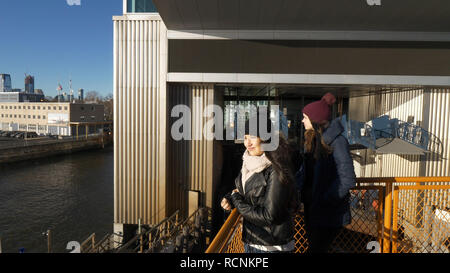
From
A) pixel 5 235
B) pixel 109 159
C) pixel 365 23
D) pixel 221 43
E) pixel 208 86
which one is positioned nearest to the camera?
pixel 365 23

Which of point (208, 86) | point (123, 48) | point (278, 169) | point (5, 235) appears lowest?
point (5, 235)

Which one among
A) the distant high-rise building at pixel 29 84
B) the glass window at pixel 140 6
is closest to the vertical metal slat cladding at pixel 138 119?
the glass window at pixel 140 6

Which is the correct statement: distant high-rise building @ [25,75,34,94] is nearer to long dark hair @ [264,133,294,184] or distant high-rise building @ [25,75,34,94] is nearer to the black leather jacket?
the black leather jacket

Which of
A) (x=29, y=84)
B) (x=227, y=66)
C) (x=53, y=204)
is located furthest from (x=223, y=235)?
(x=29, y=84)

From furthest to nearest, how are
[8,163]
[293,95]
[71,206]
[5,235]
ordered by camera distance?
1. [8,163]
2. [71,206]
3. [5,235]
4. [293,95]

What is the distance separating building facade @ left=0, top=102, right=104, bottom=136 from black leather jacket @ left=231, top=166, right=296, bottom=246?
48561 mm

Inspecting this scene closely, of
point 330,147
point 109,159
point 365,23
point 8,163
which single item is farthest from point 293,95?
point 8,163

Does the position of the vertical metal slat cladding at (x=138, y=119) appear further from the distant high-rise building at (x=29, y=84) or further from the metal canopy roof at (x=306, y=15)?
the distant high-rise building at (x=29, y=84)

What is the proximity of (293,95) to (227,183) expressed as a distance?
5232 mm

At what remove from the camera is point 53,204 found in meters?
17.9

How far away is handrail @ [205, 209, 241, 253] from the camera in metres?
1.76

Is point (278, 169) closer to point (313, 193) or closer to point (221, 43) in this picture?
point (313, 193)

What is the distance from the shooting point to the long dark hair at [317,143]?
7.34 ft

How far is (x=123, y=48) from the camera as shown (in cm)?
752
